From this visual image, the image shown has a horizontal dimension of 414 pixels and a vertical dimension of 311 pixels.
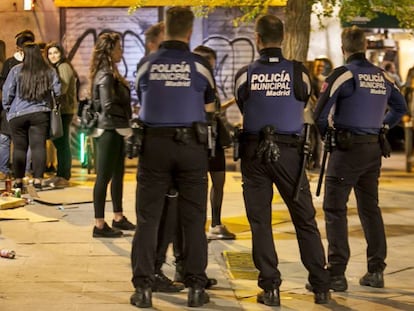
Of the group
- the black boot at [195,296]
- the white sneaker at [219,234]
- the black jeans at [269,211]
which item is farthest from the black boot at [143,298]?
the white sneaker at [219,234]

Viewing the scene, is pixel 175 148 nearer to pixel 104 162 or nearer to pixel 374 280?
pixel 374 280

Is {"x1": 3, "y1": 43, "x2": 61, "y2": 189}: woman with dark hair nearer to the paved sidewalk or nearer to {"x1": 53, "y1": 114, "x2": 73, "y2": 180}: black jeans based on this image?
{"x1": 53, "y1": 114, "x2": 73, "y2": 180}: black jeans

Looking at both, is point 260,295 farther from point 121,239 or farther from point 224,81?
point 224,81

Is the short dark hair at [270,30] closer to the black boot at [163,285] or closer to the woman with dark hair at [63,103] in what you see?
the black boot at [163,285]

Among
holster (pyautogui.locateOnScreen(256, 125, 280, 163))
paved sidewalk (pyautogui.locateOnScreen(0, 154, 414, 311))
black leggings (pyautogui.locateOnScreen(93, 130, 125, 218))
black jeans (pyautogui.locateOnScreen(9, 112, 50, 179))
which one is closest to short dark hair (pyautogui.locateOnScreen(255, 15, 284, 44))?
holster (pyautogui.locateOnScreen(256, 125, 280, 163))

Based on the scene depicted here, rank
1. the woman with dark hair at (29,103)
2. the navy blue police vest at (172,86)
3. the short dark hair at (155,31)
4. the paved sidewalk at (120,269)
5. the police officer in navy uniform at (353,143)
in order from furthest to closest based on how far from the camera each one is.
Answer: the woman with dark hair at (29,103)
the short dark hair at (155,31)
the police officer in navy uniform at (353,143)
the paved sidewalk at (120,269)
the navy blue police vest at (172,86)

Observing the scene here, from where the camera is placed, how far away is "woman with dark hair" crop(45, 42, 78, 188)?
519 inches

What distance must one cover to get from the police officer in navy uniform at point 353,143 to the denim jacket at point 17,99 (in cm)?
552

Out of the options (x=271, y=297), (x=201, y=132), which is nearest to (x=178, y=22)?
(x=201, y=132)

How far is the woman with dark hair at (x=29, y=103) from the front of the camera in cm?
1216

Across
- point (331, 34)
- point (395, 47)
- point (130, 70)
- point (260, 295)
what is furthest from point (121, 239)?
point (395, 47)

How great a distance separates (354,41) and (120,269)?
8.97 ft

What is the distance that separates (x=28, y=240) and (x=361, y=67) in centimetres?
385

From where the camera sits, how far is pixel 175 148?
678 centimetres
